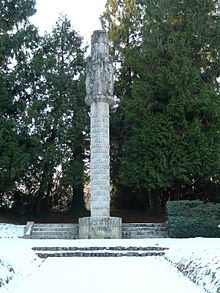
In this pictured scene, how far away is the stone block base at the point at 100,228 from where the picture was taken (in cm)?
1507

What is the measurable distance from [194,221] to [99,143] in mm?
4719

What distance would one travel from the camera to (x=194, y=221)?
15.5m

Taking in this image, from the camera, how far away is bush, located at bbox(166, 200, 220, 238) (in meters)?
15.4

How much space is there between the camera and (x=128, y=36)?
24281 millimetres

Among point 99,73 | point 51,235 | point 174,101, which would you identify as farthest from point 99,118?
point 174,101

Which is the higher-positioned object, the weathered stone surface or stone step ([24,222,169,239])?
the weathered stone surface

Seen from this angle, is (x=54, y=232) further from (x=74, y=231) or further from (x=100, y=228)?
(x=100, y=228)
